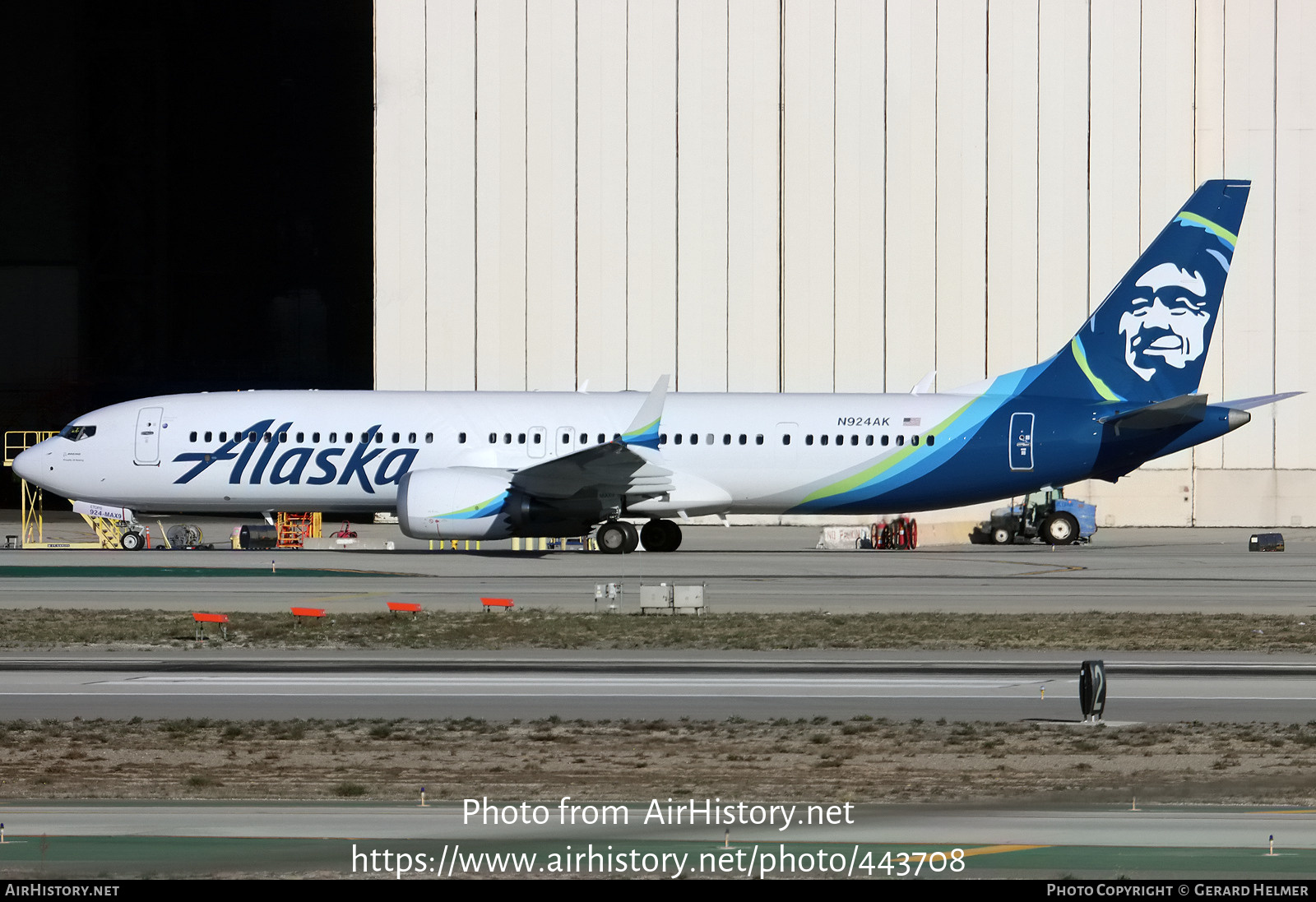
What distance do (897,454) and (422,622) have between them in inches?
762

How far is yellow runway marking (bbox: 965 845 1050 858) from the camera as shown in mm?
9461

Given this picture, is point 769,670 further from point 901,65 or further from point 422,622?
point 901,65

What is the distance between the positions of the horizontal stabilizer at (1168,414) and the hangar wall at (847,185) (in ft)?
54.7

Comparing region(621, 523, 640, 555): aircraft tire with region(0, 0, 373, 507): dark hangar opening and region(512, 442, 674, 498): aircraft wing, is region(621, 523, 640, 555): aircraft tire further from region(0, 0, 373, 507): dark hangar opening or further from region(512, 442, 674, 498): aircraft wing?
region(0, 0, 373, 507): dark hangar opening

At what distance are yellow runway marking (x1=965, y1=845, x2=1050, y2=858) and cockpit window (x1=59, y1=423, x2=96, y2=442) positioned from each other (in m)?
36.1

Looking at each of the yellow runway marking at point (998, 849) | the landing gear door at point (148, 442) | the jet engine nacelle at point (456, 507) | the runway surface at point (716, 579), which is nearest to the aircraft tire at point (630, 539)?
the runway surface at point (716, 579)

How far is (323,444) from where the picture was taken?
132ft

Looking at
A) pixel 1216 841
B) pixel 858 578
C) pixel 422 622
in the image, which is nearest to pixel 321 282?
pixel 858 578

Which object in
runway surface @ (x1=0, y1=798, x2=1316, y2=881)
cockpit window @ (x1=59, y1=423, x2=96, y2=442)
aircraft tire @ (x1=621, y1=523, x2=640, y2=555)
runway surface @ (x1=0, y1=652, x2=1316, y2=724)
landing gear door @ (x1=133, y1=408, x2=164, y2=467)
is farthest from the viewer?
cockpit window @ (x1=59, y1=423, x2=96, y2=442)

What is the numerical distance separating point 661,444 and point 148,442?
1341 cm

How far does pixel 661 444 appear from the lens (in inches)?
1603

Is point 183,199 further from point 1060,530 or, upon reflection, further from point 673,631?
point 673,631

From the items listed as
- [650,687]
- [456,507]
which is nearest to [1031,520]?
[456,507]

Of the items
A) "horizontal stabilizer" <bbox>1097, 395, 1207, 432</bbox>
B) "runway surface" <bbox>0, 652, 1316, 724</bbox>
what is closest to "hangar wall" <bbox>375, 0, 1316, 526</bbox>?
"horizontal stabilizer" <bbox>1097, 395, 1207, 432</bbox>
